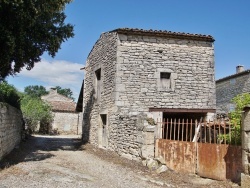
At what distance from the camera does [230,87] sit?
77.7ft

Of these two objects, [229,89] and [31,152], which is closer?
[31,152]

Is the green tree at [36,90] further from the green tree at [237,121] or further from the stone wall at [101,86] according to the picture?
the green tree at [237,121]

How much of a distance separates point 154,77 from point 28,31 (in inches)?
222

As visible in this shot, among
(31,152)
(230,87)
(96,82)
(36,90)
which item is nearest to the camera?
(31,152)

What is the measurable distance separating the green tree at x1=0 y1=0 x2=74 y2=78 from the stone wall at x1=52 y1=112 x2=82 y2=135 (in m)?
20.8

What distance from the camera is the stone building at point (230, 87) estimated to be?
21594 mm

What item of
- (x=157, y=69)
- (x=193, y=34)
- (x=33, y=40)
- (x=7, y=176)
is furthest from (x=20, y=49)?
(x=193, y=34)

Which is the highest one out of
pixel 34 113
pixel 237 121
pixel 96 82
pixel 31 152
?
pixel 96 82

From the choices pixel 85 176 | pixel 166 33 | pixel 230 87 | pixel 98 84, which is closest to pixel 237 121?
pixel 85 176

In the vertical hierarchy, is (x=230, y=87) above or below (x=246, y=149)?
above

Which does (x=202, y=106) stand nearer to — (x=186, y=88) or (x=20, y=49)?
(x=186, y=88)

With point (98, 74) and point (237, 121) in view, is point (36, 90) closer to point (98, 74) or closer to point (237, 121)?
point (98, 74)

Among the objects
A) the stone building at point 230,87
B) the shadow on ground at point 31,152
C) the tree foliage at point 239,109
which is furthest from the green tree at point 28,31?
the stone building at point 230,87

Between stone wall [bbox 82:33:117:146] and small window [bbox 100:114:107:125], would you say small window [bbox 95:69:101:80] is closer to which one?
stone wall [bbox 82:33:117:146]
